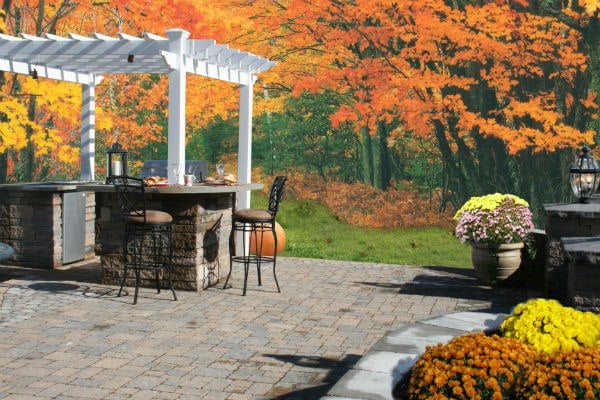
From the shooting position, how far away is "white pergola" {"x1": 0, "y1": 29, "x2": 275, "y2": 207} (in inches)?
342

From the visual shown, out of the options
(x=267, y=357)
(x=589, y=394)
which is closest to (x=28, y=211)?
(x=267, y=357)

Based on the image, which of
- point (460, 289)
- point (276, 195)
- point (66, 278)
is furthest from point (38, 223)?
point (460, 289)

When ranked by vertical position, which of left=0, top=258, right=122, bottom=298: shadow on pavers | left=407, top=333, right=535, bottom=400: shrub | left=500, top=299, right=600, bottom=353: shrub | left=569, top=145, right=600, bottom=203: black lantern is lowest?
left=0, top=258, right=122, bottom=298: shadow on pavers

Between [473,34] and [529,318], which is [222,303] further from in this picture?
[473,34]

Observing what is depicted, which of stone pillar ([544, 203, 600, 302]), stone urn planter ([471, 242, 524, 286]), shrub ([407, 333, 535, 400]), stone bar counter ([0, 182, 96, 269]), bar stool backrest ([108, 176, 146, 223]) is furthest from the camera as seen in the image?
stone bar counter ([0, 182, 96, 269])

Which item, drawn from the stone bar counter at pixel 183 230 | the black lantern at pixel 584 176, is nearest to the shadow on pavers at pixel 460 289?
the black lantern at pixel 584 176

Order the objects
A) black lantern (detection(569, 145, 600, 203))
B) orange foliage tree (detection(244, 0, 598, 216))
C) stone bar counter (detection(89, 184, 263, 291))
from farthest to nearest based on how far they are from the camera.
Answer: orange foliage tree (detection(244, 0, 598, 216))
stone bar counter (detection(89, 184, 263, 291))
black lantern (detection(569, 145, 600, 203))

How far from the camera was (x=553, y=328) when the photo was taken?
3.93 metres

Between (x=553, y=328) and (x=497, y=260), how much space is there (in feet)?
17.8

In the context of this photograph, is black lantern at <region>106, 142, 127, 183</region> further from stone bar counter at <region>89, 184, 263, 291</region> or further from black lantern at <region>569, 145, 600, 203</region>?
black lantern at <region>569, 145, 600, 203</region>

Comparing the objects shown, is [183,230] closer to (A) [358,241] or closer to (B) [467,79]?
(A) [358,241]

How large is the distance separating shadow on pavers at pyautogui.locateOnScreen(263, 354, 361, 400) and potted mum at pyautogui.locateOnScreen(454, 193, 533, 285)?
3637 millimetres

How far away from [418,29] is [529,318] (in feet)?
36.5

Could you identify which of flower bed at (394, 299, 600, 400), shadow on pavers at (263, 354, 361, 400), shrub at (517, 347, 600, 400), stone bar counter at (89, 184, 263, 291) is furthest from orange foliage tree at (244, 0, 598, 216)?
shrub at (517, 347, 600, 400)
